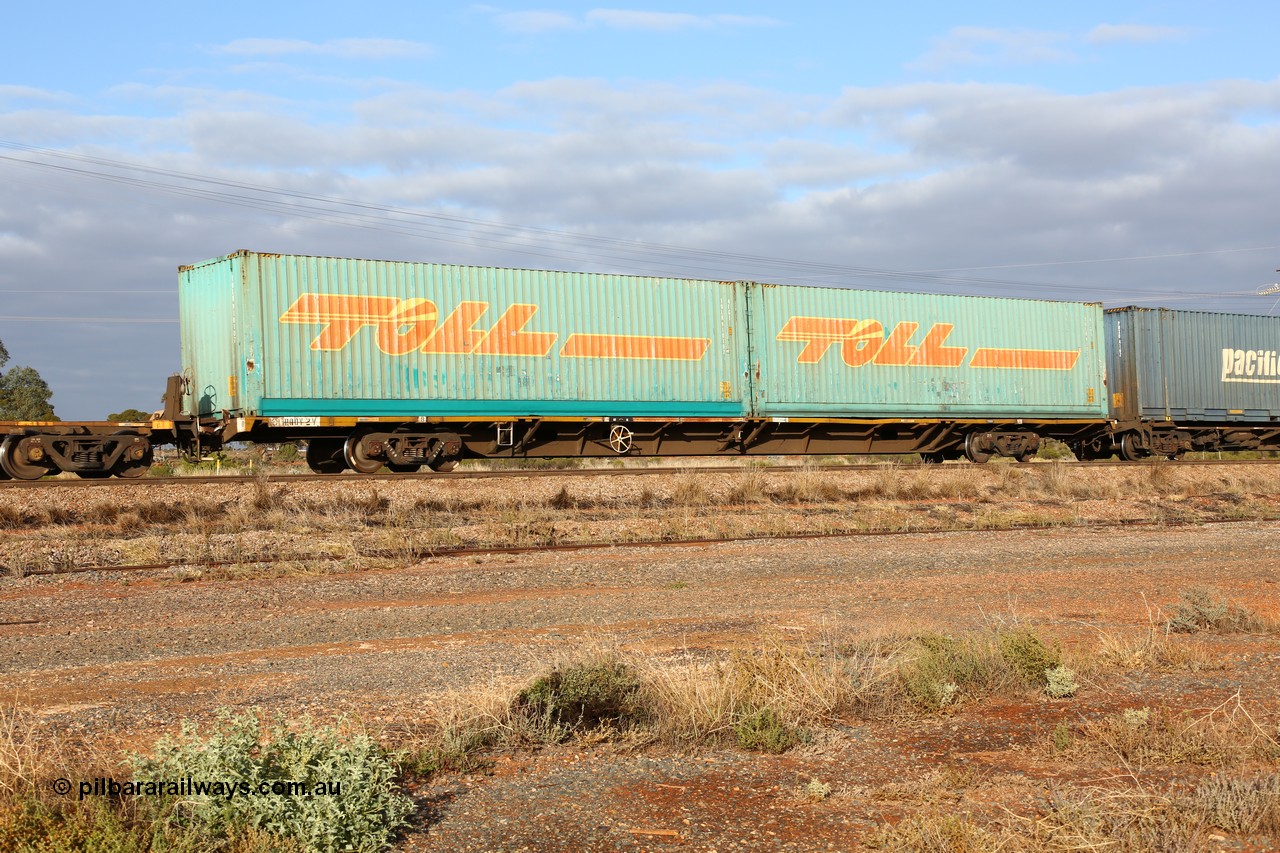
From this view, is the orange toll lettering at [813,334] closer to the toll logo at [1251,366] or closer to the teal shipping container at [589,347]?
the teal shipping container at [589,347]

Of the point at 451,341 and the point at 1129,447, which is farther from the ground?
the point at 451,341

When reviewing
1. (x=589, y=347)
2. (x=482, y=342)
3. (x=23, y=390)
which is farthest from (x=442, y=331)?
(x=23, y=390)

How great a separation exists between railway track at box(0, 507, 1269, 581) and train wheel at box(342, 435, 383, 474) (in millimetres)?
4637

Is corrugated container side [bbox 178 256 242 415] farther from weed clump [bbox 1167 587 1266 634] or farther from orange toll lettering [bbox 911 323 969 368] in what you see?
weed clump [bbox 1167 587 1266 634]

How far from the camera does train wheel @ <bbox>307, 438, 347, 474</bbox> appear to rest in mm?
18719

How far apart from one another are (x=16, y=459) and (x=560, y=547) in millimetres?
8300

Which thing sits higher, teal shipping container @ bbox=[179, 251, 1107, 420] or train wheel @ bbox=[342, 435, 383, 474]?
teal shipping container @ bbox=[179, 251, 1107, 420]

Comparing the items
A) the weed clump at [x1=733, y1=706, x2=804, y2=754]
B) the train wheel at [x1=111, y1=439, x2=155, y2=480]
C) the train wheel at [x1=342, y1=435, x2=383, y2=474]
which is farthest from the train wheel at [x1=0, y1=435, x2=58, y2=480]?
the weed clump at [x1=733, y1=706, x2=804, y2=754]

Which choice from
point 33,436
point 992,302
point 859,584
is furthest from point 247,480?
point 992,302

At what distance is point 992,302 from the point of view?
23.5 metres

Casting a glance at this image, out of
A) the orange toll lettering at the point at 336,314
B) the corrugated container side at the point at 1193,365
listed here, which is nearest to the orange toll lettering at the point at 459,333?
the orange toll lettering at the point at 336,314

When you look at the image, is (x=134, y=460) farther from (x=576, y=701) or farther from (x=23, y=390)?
(x=23, y=390)

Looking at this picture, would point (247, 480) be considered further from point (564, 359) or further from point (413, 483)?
point (564, 359)

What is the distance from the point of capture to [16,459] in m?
15.5
